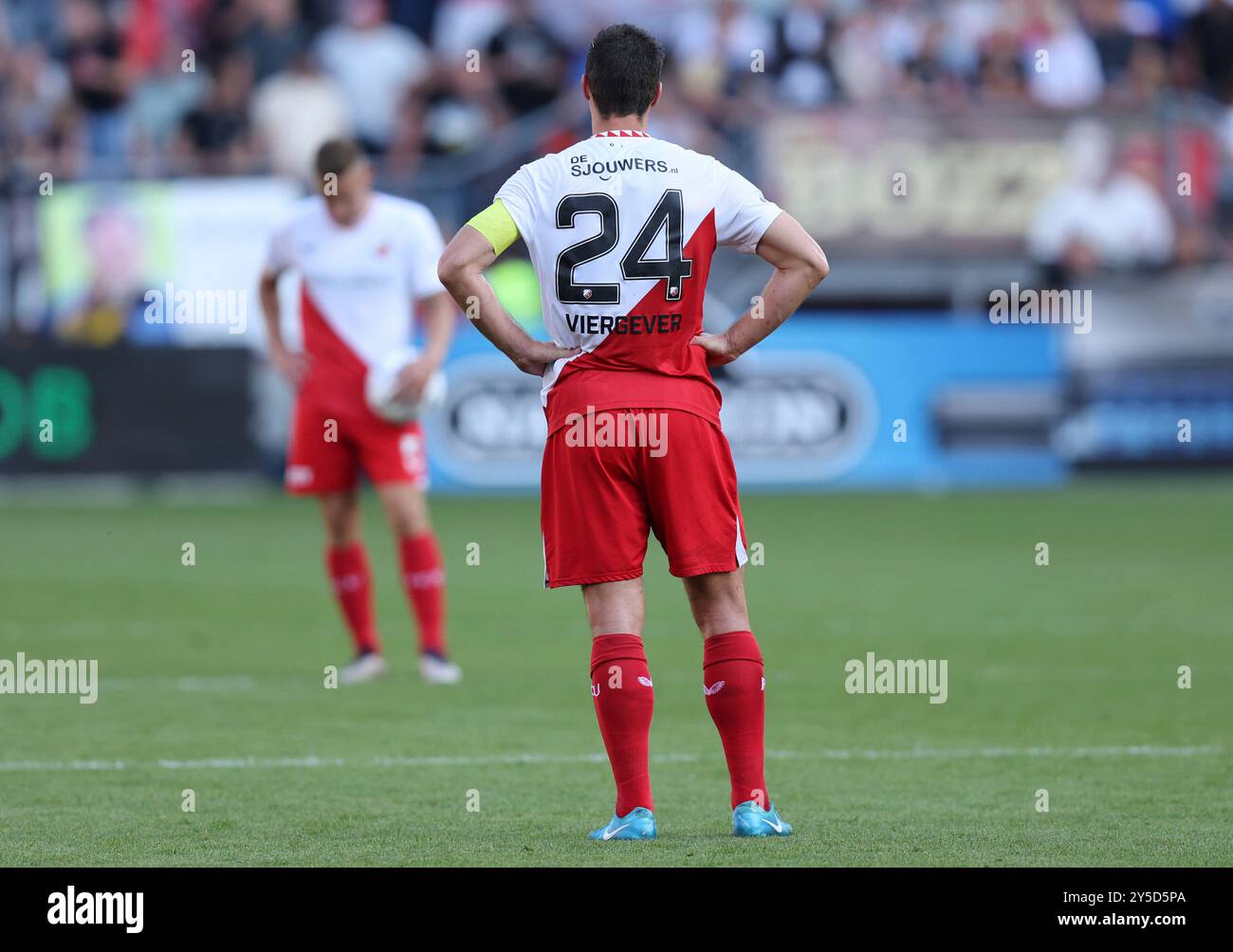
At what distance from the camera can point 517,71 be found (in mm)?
22781

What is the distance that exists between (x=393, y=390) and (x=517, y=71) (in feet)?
43.4

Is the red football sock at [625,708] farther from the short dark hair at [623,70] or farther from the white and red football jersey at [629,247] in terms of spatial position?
the short dark hair at [623,70]

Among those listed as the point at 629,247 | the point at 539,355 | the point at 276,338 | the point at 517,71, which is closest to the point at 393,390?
the point at 276,338

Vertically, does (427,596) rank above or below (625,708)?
above

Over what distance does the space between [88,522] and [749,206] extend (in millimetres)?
12876

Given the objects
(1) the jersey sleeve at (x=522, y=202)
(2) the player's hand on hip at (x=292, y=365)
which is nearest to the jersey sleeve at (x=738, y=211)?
(1) the jersey sleeve at (x=522, y=202)

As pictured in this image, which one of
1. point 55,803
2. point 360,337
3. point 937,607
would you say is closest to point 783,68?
point 937,607

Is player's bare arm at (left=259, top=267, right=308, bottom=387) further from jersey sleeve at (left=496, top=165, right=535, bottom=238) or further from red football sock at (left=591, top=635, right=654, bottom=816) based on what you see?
red football sock at (left=591, top=635, right=654, bottom=816)

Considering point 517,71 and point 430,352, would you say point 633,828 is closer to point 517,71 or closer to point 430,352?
point 430,352

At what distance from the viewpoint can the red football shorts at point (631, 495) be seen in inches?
236

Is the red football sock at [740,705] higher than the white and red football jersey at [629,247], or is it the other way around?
the white and red football jersey at [629,247]

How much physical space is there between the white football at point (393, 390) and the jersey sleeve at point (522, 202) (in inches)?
157

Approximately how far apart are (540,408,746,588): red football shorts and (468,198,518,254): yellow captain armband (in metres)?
0.51

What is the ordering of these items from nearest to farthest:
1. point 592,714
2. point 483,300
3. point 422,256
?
point 483,300
point 592,714
point 422,256
